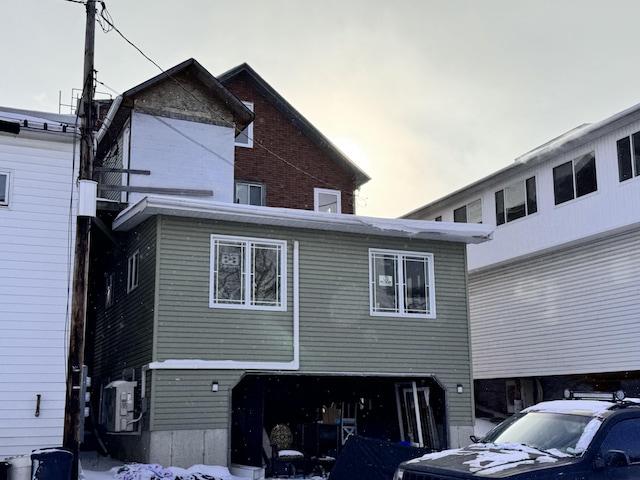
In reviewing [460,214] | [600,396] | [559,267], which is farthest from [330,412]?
[600,396]

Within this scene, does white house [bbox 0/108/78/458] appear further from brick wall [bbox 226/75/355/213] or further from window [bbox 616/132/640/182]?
window [bbox 616/132/640/182]

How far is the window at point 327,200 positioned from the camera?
2831 centimetres

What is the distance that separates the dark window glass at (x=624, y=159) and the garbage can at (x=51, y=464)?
1534 centimetres

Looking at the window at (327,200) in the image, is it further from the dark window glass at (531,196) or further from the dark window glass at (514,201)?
the dark window glass at (531,196)

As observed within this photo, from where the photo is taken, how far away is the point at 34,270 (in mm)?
15133

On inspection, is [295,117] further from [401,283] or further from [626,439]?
[626,439]

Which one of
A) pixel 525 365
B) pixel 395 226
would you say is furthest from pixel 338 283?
pixel 525 365

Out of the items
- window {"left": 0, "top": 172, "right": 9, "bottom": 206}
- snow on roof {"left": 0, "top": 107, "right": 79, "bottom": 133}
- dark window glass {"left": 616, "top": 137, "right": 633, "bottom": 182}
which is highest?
dark window glass {"left": 616, "top": 137, "right": 633, "bottom": 182}

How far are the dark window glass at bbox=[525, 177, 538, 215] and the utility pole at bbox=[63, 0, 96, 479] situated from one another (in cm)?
1477

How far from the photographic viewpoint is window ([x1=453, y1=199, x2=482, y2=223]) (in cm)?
2663

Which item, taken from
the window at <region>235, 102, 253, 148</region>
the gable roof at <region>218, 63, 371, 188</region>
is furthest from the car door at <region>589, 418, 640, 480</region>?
the gable roof at <region>218, 63, 371, 188</region>

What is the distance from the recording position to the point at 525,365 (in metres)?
24.4

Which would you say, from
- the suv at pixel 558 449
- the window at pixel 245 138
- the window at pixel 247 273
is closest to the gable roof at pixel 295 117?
the window at pixel 245 138

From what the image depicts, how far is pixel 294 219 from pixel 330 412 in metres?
5.67
